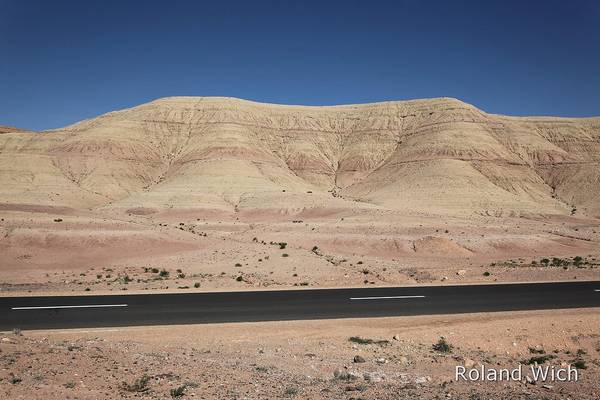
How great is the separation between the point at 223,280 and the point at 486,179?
72.7m

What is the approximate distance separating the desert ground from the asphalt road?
110 centimetres

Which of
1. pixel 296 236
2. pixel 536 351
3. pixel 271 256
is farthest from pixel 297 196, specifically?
pixel 536 351

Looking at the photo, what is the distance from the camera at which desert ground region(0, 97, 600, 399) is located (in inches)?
362

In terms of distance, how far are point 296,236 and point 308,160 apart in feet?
205

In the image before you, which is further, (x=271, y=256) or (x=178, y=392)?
(x=271, y=256)

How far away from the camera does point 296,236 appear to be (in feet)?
132

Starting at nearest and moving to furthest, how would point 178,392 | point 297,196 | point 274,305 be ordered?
point 178,392 < point 274,305 < point 297,196

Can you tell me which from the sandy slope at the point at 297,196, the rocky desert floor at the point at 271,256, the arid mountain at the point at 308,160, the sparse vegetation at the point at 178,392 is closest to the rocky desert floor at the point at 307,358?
the sparse vegetation at the point at 178,392

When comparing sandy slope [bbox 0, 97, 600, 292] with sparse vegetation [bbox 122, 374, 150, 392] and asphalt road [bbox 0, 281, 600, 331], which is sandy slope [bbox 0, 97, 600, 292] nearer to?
asphalt road [bbox 0, 281, 600, 331]

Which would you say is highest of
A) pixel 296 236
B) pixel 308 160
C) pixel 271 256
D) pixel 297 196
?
pixel 308 160

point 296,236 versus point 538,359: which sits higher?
point 296,236

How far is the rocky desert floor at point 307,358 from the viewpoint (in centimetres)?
806

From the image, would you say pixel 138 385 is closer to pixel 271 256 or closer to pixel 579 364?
pixel 579 364

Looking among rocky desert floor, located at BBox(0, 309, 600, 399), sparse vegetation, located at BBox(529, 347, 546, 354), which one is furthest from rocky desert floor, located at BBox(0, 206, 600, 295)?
sparse vegetation, located at BBox(529, 347, 546, 354)
